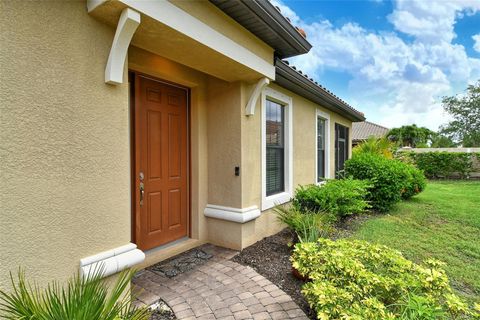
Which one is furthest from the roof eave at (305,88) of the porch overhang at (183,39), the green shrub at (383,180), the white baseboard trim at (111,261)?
the white baseboard trim at (111,261)

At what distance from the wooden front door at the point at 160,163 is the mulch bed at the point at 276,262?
134 cm

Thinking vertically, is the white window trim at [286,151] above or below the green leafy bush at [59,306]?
above

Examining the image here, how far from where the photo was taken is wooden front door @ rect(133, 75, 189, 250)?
3922mm

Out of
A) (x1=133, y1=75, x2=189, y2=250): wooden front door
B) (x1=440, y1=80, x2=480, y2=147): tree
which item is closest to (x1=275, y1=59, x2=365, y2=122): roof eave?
(x1=133, y1=75, x2=189, y2=250): wooden front door

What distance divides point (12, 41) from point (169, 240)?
136 inches

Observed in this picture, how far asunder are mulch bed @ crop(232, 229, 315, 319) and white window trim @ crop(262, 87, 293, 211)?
2.35 feet

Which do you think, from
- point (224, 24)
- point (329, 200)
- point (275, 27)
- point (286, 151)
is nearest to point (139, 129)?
point (224, 24)

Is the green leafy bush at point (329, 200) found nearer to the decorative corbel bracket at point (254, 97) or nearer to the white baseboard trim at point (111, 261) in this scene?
the decorative corbel bracket at point (254, 97)

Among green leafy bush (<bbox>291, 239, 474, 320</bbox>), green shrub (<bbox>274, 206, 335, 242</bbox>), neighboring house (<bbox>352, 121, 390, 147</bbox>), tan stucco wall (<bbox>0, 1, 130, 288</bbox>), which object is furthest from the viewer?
neighboring house (<bbox>352, 121, 390, 147</bbox>)

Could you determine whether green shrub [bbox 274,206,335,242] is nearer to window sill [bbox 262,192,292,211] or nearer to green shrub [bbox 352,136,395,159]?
window sill [bbox 262,192,292,211]

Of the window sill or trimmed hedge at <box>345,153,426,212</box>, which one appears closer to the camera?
the window sill

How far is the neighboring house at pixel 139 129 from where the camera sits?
2.01 meters

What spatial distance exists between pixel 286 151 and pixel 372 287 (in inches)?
156

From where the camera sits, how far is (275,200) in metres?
5.52
